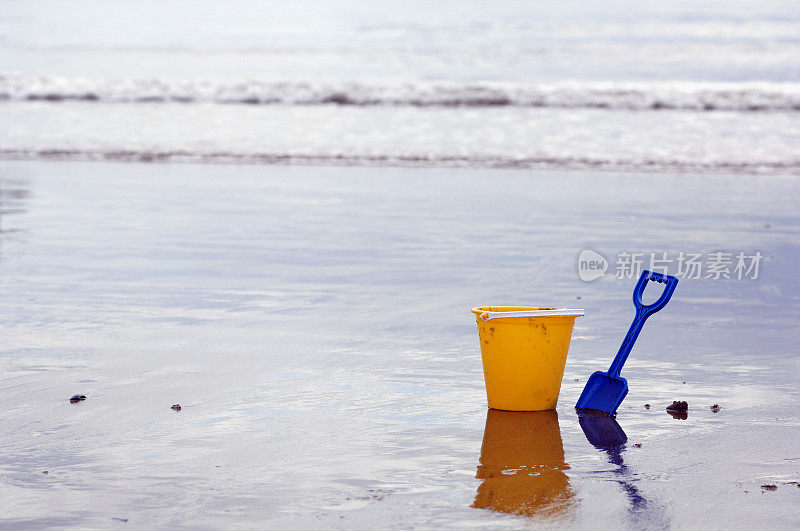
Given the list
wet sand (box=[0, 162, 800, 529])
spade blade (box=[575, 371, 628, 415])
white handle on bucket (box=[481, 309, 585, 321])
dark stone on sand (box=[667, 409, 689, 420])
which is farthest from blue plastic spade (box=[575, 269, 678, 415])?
white handle on bucket (box=[481, 309, 585, 321])

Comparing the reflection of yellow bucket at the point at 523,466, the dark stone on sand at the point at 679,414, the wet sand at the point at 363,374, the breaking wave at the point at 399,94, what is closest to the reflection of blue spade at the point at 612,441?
the wet sand at the point at 363,374

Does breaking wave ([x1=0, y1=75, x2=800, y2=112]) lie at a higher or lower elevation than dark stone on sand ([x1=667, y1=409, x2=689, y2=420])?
higher

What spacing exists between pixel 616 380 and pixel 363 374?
1.35m

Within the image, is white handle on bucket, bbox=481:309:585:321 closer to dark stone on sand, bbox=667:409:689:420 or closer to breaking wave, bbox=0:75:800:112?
dark stone on sand, bbox=667:409:689:420

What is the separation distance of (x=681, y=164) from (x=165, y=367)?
12.9 meters

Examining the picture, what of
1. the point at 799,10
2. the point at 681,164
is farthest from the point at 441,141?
the point at 799,10

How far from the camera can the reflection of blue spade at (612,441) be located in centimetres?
347

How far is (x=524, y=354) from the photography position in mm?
4367

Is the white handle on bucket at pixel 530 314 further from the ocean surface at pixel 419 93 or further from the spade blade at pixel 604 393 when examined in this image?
the ocean surface at pixel 419 93

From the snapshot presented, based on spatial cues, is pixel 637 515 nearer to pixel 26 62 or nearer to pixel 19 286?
pixel 19 286

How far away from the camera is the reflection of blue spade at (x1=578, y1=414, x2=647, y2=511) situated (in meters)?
3.47

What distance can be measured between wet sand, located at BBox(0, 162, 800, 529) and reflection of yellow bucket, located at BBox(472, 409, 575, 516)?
0.01m

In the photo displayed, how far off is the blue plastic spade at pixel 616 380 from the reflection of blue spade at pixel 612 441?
76mm

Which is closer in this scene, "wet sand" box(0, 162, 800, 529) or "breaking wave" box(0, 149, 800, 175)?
"wet sand" box(0, 162, 800, 529)
